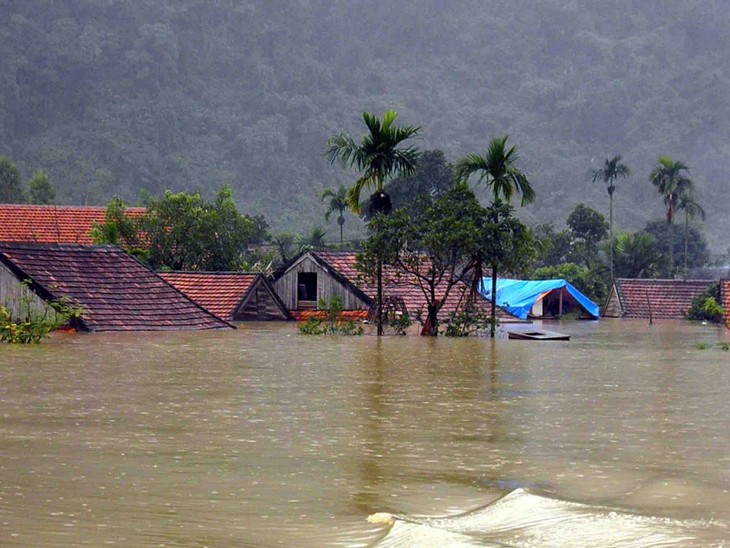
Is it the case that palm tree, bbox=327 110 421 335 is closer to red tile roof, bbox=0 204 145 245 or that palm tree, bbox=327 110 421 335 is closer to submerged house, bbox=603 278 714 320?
red tile roof, bbox=0 204 145 245

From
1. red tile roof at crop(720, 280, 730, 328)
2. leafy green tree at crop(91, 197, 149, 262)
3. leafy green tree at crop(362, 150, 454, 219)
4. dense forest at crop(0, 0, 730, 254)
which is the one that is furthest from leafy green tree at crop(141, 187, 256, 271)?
dense forest at crop(0, 0, 730, 254)

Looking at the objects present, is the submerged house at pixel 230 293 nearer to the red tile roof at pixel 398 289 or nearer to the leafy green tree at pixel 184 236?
the red tile roof at pixel 398 289

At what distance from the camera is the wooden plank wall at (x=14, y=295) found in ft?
79.1

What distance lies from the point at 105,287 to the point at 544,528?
19.7m

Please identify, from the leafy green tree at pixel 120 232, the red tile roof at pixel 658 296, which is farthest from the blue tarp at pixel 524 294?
the leafy green tree at pixel 120 232

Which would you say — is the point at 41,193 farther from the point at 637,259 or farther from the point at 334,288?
the point at 334,288

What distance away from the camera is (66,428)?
35.3 ft

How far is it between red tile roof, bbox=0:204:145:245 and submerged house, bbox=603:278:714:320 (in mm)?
15787

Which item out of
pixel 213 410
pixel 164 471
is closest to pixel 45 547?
pixel 164 471

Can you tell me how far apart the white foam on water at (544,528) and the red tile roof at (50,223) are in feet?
106

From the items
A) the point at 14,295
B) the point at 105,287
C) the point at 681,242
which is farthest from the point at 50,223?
the point at 681,242

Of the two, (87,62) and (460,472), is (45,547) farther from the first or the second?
(87,62)

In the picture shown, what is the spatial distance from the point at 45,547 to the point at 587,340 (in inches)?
833

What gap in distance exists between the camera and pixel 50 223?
41.0m
